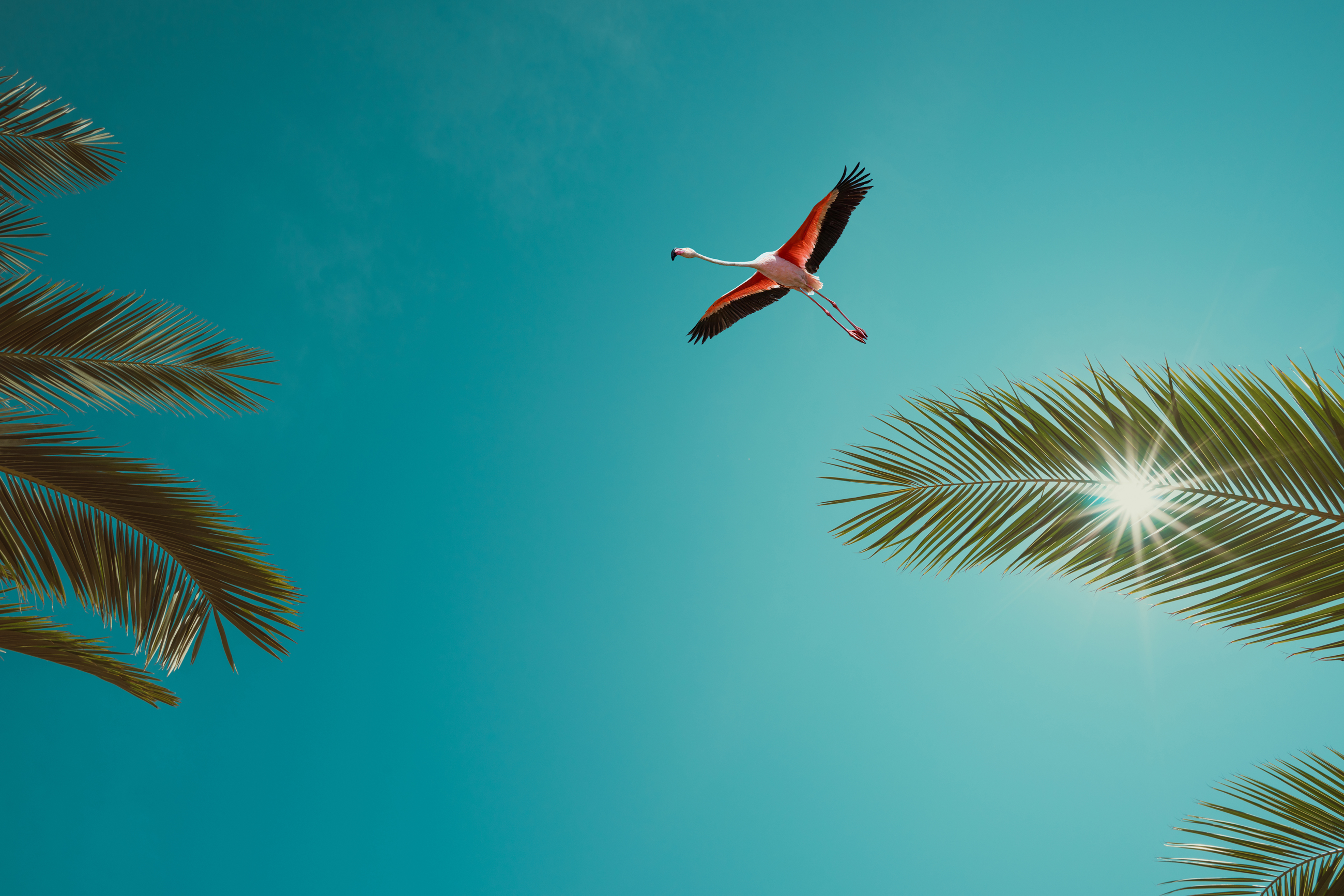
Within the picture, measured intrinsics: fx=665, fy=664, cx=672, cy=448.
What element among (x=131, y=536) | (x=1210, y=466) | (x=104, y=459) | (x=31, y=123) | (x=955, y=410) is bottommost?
(x=131, y=536)

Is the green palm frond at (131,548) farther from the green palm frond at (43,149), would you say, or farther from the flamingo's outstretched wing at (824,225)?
the flamingo's outstretched wing at (824,225)

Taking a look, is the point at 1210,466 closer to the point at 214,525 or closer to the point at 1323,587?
the point at 1323,587

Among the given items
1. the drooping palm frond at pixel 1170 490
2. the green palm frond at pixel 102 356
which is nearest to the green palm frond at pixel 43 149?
the green palm frond at pixel 102 356

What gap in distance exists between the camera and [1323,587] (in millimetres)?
1904

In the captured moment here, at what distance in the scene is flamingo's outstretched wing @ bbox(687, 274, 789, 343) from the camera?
34.8 feet

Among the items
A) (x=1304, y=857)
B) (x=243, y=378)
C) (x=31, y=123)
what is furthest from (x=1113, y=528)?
(x=31, y=123)

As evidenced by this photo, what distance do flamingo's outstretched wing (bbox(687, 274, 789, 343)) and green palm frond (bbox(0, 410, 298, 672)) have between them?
7.85 metres

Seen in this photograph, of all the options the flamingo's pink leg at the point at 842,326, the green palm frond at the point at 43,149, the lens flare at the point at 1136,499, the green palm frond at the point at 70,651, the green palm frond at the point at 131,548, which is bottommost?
the green palm frond at the point at 70,651

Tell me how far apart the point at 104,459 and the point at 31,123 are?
12.2 ft

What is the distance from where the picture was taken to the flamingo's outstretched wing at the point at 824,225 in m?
8.50

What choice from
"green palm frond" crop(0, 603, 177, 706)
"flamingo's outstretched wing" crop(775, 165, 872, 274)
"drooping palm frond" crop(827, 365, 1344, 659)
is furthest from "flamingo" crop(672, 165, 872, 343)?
"green palm frond" crop(0, 603, 177, 706)

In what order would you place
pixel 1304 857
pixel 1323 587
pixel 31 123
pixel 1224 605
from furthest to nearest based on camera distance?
pixel 31 123 → pixel 1304 857 → pixel 1224 605 → pixel 1323 587

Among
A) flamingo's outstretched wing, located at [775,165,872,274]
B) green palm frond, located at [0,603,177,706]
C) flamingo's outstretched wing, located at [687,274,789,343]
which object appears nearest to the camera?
green palm frond, located at [0,603,177,706]

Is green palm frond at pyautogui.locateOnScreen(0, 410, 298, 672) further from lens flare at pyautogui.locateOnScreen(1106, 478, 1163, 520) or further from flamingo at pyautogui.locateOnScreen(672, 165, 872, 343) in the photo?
flamingo at pyautogui.locateOnScreen(672, 165, 872, 343)
